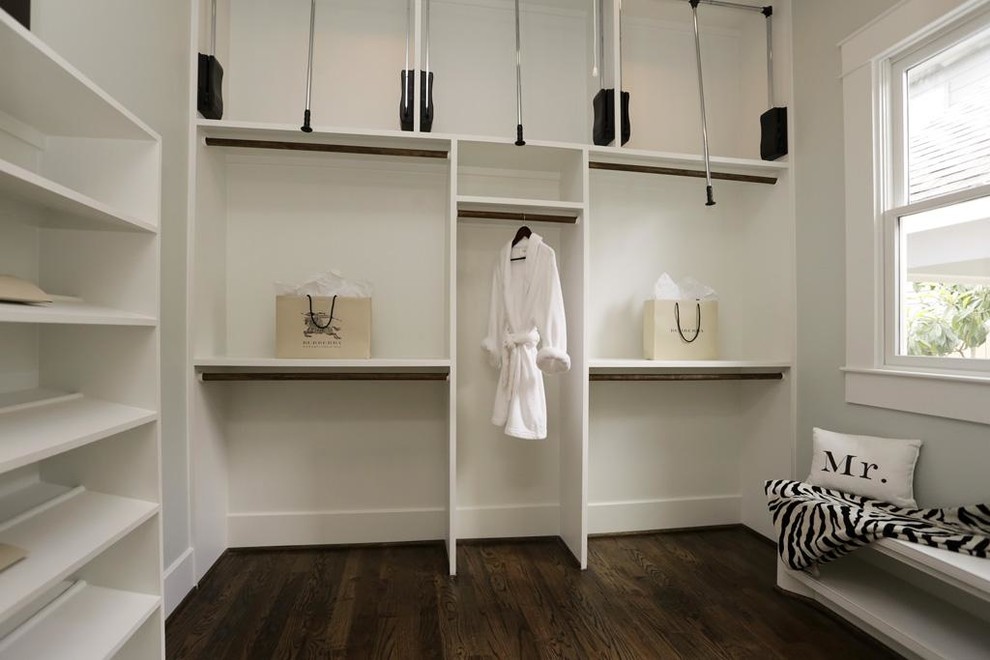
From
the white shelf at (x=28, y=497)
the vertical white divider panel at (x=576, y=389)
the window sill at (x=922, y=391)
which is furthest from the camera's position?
the vertical white divider panel at (x=576, y=389)

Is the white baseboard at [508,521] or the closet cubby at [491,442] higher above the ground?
the closet cubby at [491,442]

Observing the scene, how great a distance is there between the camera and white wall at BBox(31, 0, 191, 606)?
4.78ft

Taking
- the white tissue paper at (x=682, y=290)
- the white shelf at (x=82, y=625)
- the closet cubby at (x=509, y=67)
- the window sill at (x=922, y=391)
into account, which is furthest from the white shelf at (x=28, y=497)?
the window sill at (x=922, y=391)

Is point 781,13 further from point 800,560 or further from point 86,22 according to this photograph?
point 86,22

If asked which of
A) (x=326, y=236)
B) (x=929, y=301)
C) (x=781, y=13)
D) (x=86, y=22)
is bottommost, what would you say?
(x=929, y=301)

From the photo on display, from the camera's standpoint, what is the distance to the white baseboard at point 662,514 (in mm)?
2598

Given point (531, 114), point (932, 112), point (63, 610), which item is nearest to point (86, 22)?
point (63, 610)

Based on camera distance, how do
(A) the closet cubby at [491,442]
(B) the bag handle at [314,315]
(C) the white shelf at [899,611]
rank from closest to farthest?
(C) the white shelf at [899,611], (B) the bag handle at [314,315], (A) the closet cubby at [491,442]

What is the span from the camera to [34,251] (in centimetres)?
127

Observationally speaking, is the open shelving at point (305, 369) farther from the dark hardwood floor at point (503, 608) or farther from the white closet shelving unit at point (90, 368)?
the dark hardwood floor at point (503, 608)

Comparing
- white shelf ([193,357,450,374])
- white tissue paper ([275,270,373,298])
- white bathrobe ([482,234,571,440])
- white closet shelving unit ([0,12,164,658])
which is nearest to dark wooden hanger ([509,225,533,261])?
white bathrobe ([482,234,571,440])

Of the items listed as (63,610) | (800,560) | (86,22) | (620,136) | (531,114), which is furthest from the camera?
(531,114)

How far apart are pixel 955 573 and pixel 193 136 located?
9.70 ft

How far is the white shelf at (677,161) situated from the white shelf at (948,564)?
5.63 feet
